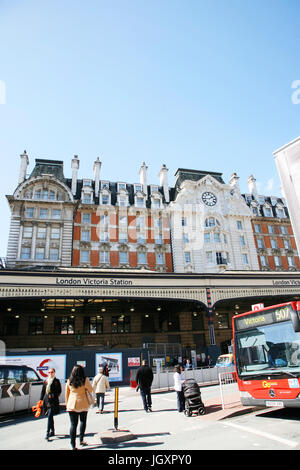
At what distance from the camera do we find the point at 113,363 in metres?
22.7

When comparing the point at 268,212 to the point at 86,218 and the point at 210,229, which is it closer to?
the point at 210,229

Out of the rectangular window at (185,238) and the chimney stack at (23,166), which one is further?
the rectangular window at (185,238)

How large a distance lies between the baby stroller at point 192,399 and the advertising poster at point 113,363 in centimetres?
1269

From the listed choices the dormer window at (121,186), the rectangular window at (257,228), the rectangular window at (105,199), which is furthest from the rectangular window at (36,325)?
the rectangular window at (257,228)

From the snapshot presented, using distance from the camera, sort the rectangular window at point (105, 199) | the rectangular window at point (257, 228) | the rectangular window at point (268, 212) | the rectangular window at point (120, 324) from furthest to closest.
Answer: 1. the rectangular window at point (268, 212)
2. the rectangular window at point (257, 228)
3. the rectangular window at point (105, 199)
4. the rectangular window at point (120, 324)

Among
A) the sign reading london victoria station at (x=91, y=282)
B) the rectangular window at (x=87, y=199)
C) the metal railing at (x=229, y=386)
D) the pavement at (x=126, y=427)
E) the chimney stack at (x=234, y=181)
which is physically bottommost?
the pavement at (x=126, y=427)

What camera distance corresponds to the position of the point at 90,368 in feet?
71.5

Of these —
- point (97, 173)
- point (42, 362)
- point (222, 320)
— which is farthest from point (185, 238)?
point (42, 362)

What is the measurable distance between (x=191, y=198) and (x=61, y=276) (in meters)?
25.5

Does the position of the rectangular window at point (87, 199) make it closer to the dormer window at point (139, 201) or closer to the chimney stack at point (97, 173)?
the chimney stack at point (97, 173)

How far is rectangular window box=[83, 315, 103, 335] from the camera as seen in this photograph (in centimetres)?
3350

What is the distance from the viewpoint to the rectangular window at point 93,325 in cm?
3350

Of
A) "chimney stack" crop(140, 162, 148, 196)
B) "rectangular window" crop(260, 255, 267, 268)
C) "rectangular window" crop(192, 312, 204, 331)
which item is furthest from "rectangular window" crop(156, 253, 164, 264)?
"rectangular window" crop(260, 255, 267, 268)

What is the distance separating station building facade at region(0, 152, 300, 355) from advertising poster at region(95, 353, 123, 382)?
Result: 183 inches
